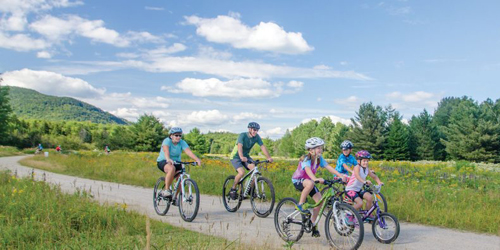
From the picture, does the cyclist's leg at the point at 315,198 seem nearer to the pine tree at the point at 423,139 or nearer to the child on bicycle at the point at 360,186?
the child on bicycle at the point at 360,186

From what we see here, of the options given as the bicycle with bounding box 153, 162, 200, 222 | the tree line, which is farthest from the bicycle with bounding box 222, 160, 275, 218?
the tree line

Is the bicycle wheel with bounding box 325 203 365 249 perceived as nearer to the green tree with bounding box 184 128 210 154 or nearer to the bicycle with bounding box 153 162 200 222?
the bicycle with bounding box 153 162 200 222

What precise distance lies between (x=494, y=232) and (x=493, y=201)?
1961 millimetres

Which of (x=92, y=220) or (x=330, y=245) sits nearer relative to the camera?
(x=330, y=245)

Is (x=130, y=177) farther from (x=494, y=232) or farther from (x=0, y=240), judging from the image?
(x=494, y=232)

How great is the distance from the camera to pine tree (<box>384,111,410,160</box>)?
48625mm

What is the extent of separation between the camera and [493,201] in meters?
8.93

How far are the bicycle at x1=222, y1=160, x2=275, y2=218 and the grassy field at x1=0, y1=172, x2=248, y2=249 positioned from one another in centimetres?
225

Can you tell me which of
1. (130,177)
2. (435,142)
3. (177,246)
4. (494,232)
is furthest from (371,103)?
(177,246)

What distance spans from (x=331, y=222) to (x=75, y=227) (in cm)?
440

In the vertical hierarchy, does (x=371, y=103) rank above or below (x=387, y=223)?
above

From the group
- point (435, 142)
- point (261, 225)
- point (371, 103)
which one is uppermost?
point (371, 103)

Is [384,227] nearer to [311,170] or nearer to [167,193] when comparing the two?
[311,170]

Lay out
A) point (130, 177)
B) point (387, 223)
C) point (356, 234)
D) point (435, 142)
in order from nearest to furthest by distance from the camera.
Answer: point (356, 234) < point (387, 223) < point (130, 177) < point (435, 142)
